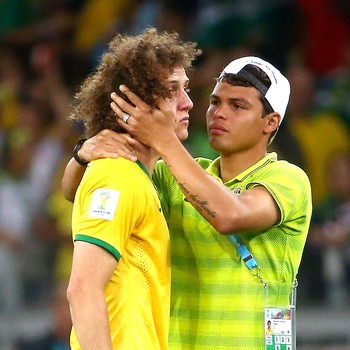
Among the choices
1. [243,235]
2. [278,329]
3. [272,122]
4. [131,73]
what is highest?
[272,122]

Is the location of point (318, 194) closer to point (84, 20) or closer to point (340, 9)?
point (340, 9)

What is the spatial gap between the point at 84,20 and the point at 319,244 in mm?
3705

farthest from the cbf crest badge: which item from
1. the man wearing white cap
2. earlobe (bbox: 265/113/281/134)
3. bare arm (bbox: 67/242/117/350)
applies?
bare arm (bbox: 67/242/117/350)

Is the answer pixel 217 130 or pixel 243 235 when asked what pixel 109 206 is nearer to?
pixel 243 235

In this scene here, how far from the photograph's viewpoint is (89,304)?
318 cm

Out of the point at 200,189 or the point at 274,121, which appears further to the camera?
the point at 274,121

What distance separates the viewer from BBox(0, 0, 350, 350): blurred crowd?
6730mm

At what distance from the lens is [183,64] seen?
3.66m

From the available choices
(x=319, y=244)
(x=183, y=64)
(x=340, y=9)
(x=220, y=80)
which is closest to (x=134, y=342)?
(x=183, y=64)

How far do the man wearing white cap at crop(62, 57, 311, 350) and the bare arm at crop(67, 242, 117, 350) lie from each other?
0.59 meters

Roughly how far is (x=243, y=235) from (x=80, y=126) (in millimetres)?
4345

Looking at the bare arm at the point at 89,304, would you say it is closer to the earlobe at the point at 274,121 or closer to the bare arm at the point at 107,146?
the bare arm at the point at 107,146

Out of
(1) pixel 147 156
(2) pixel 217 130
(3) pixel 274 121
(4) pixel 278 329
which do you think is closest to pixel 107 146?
(1) pixel 147 156

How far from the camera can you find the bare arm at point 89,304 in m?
3.17
